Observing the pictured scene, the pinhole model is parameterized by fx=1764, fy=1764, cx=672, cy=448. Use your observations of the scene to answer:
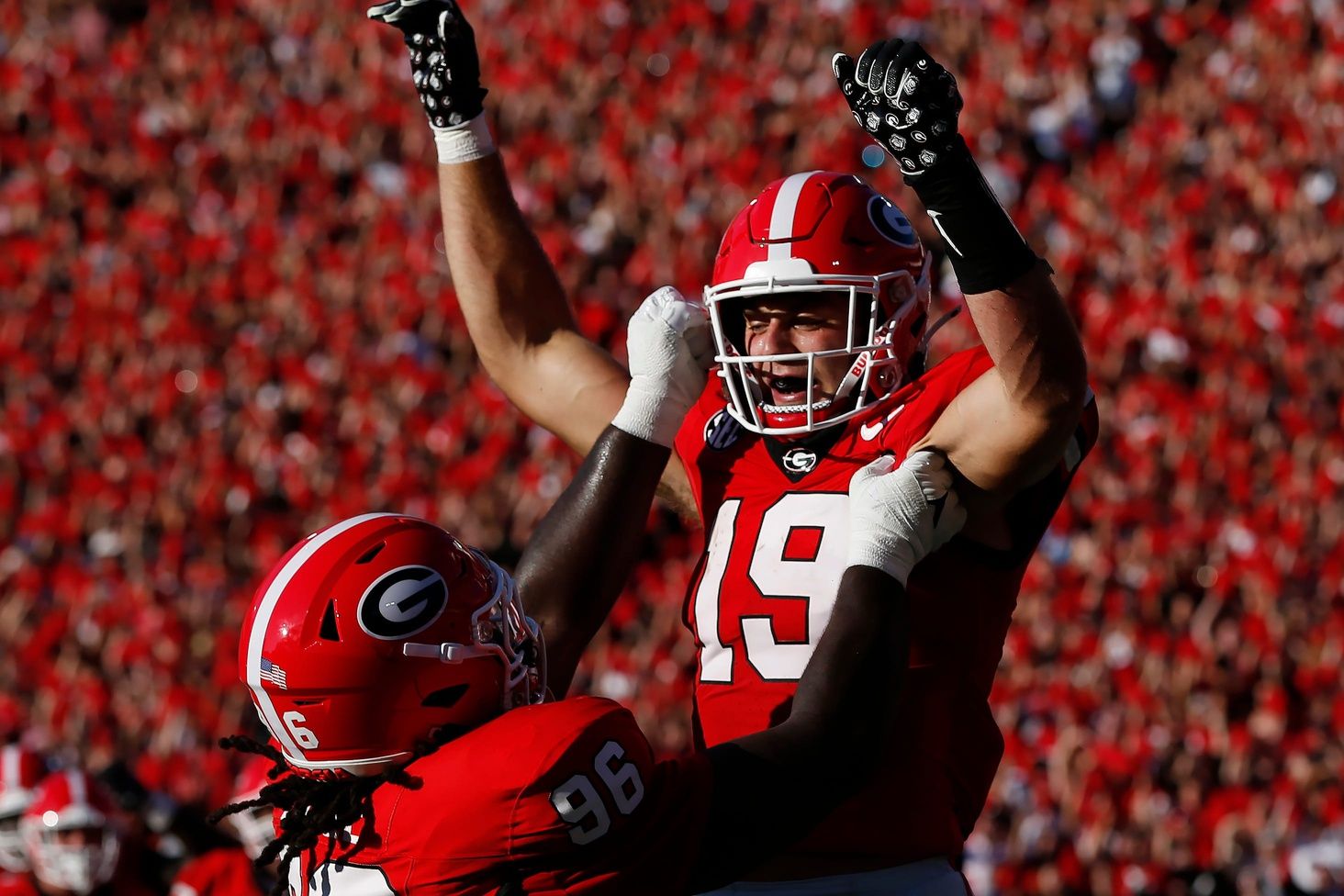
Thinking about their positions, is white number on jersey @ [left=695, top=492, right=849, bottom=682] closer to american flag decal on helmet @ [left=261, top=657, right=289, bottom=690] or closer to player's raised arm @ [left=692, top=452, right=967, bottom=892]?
player's raised arm @ [left=692, top=452, right=967, bottom=892]

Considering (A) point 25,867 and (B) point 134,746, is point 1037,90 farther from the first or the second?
(A) point 25,867

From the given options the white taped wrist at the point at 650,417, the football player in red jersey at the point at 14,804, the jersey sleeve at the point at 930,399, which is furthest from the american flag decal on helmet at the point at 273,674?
the football player in red jersey at the point at 14,804

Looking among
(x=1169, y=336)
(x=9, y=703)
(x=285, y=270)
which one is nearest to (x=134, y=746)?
(x=9, y=703)

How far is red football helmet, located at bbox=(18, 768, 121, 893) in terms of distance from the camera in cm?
486

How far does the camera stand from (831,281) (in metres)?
2.72

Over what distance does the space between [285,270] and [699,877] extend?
11.6m

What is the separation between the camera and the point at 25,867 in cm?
521

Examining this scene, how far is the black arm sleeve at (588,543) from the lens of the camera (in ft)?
9.66

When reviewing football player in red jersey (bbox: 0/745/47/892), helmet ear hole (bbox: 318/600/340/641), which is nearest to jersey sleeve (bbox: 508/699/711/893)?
helmet ear hole (bbox: 318/600/340/641)

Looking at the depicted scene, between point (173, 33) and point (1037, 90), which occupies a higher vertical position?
point (173, 33)

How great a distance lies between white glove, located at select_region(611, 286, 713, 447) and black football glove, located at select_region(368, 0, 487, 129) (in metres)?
0.55

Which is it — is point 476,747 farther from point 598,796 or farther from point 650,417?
point 650,417

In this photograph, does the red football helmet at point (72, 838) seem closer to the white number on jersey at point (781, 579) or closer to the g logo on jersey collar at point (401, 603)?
the white number on jersey at point (781, 579)

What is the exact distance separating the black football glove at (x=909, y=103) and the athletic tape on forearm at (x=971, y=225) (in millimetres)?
25
